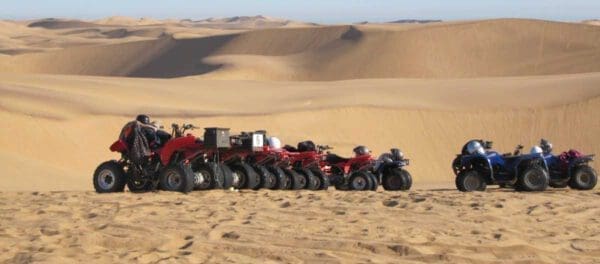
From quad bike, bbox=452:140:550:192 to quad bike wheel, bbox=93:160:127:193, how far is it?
5010mm

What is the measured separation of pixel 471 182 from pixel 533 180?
938mm

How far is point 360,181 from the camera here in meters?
18.1

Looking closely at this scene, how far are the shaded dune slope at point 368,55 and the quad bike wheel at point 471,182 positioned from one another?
135 ft

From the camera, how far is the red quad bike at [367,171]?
59.3 ft

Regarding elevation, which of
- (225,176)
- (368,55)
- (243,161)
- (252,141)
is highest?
(368,55)

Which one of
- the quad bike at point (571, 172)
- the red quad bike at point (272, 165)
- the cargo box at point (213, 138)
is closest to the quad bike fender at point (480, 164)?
the quad bike at point (571, 172)

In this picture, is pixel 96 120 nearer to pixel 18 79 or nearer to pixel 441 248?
pixel 18 79

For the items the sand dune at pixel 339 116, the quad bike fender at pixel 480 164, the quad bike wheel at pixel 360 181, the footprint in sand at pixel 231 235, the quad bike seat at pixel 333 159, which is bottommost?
the footprint in sand at pixel 231 235

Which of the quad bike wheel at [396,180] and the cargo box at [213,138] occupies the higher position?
the cargo box at [213,138]

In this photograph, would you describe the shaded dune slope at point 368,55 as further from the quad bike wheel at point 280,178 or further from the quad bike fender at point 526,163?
the quad bike wheel at point 280,178

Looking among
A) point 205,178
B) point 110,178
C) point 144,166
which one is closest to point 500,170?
point 205,178

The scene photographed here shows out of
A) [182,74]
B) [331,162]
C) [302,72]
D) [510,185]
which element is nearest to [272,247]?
[510,185]

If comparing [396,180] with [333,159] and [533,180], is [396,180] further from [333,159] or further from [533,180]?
[533,180]

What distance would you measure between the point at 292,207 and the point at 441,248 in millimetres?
3091
